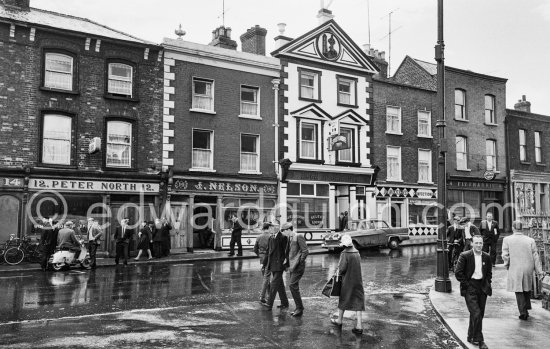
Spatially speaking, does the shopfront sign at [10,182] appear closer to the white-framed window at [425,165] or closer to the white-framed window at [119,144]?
the white-framed window at [119,144]

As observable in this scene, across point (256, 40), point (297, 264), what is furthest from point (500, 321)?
point (256, 40)

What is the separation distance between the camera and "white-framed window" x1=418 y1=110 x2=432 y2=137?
31781 mm

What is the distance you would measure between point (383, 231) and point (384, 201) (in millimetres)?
5644

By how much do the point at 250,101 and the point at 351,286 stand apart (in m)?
18.4

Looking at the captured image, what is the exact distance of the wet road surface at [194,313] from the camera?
317 inches

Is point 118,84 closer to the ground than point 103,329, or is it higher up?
higher up

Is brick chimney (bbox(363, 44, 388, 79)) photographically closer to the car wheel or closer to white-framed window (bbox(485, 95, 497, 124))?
white-framed window (bbox(485, 95, 497, 124))

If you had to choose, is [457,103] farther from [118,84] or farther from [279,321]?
[279,321]

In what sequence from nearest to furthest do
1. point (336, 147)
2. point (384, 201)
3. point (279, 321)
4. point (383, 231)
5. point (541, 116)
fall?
point (279, 321) < point (383, 231) < point (336, 147) < point (384, 201) < point (541, 116)

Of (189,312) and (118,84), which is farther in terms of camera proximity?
(118,84)

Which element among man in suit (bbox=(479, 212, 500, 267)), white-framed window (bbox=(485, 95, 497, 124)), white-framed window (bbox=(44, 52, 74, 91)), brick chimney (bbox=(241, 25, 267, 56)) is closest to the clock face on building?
brick chimney (bbox=(241, 25, 267, 56))

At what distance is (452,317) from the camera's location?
32.0ft

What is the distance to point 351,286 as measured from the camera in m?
8.84

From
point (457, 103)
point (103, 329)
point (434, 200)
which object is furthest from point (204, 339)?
point (457, 103)
